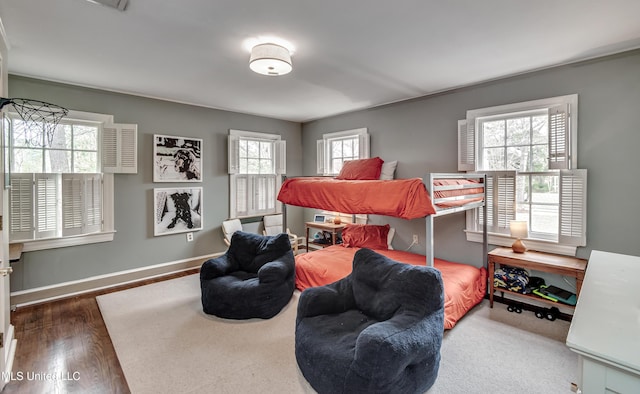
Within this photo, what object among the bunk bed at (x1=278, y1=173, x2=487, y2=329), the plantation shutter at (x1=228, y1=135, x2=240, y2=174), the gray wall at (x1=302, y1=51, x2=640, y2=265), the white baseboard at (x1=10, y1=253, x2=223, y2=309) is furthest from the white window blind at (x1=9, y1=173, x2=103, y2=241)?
the gray wall at (x1=302, y1=51, x2=640, y2=265)

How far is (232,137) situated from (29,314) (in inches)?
126

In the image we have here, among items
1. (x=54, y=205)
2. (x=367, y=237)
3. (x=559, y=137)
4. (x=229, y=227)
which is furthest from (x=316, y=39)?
(x=54, y=205)

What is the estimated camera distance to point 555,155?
285 cm

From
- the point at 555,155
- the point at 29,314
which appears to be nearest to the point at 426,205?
the point at 555,155

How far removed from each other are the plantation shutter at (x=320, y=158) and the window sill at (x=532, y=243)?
8.68 ft

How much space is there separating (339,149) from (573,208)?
3.24 metres

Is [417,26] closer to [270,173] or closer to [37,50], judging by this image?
[37,50]

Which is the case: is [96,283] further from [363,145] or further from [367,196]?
[363,145]

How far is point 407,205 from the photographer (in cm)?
243

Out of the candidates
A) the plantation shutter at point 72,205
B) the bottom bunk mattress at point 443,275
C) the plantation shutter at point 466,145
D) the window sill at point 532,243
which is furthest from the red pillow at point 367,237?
the plantation shutter at point 72,205

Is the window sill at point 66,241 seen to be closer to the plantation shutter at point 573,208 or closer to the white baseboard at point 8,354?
the white baseboard at point 8,354

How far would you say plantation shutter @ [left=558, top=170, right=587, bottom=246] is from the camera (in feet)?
8.89

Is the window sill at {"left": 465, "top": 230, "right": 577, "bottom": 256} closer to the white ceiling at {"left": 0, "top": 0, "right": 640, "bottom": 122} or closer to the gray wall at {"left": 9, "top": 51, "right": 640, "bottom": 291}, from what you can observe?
the gray wall at {"left": 9, "top": 51, "right": 640, "bottom": 291}

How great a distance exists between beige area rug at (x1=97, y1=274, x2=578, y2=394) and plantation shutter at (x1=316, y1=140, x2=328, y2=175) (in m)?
2.78
